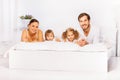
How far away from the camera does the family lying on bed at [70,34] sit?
5.42 ft

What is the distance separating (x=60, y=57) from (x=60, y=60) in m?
0.01

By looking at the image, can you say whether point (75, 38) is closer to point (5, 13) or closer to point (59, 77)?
point (59, 77)

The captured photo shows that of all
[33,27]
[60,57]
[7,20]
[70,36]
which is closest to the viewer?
[60,57]

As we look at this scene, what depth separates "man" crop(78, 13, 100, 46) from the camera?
1698mm

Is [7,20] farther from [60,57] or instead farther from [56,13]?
[60,57]

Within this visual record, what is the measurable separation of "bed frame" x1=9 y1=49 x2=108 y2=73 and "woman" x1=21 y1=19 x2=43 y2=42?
0.31 meters

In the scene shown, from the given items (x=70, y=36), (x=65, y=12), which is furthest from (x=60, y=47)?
(x=65, y=12)

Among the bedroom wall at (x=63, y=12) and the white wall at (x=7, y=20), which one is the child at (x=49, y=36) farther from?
the white wall at (x=7, y=20)

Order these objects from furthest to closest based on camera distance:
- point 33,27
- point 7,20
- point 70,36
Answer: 1. point 7,20
2. point 33,27
3. point 70,36

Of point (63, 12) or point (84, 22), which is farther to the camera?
point (63, 12)

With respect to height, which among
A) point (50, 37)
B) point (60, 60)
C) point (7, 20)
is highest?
point (7, 20)

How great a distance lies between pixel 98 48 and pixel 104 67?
0.10m

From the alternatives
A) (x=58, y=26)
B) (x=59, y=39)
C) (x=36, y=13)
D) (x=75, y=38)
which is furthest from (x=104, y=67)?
(x=36, y=13)

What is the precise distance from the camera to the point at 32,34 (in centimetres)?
168
